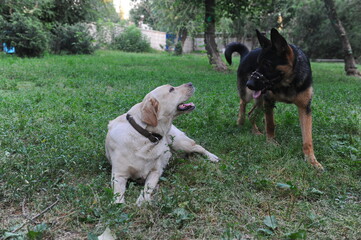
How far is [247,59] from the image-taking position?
5129 millimetres

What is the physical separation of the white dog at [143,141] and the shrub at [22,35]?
12612mm

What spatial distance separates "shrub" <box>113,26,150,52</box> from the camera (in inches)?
1037

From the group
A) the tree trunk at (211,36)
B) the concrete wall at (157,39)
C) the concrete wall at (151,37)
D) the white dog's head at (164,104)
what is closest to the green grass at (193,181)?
the white dog's head at (164,104)

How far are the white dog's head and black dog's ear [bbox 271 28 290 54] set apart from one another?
3.84 ft

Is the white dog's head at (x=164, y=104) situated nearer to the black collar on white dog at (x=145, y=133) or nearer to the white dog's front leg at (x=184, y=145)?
the black collar on white dog at (x=145, y=133)

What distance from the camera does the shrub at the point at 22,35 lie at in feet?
45.8

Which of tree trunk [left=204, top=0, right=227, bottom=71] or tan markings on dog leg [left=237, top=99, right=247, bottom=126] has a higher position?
tree trunk [left=204, top=0, right=227, bottom=71]

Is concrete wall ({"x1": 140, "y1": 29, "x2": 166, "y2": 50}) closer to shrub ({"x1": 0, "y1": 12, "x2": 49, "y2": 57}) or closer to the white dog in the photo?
shrub ({"x1": 0, "y1": 12, "x2": 49, "y2": 57})

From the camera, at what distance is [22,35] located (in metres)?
14.0

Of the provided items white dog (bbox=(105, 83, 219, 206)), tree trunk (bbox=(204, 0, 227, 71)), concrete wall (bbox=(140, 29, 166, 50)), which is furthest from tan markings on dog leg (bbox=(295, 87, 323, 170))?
concrete wall (bbox=(140, 29, 166, 50))

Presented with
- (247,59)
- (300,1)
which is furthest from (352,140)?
(300,1)

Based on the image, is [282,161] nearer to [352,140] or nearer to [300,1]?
[352,140]

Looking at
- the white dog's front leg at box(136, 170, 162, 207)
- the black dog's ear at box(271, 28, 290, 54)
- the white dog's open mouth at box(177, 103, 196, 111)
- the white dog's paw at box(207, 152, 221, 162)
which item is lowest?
the white dog's paw at box(207, 152, 221, 162)

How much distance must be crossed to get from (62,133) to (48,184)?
167 cm
